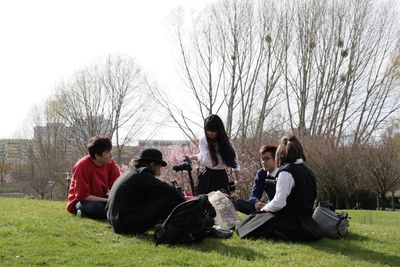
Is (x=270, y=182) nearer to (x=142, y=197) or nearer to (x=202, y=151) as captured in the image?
(x=202, y=151)

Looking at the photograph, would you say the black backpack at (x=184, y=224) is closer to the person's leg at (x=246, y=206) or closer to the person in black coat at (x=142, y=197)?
the person in black coat at (x=142, y=197)

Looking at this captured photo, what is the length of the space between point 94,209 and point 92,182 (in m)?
0.47

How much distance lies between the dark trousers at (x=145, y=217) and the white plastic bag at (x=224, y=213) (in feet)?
3.22

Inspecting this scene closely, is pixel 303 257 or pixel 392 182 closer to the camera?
pixel 303 257

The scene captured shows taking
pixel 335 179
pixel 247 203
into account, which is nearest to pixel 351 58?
pixel 335 179

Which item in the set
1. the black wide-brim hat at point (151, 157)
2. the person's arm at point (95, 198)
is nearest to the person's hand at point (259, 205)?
the black wide-brim hat at point (151, 157)

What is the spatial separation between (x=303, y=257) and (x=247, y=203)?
1.86 metres

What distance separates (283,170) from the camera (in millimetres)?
5281

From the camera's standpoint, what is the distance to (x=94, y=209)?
21.0ft

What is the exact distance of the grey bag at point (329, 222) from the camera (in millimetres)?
5824

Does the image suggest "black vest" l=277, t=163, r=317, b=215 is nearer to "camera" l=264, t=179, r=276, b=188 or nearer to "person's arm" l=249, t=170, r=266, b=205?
"camera" l=264, t=179, r=276, b=188

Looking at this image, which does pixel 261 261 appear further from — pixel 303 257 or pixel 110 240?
pixel 110 240

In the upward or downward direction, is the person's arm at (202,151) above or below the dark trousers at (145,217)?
above

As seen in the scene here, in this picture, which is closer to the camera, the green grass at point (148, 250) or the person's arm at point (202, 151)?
the green grass at point (148, 250)
